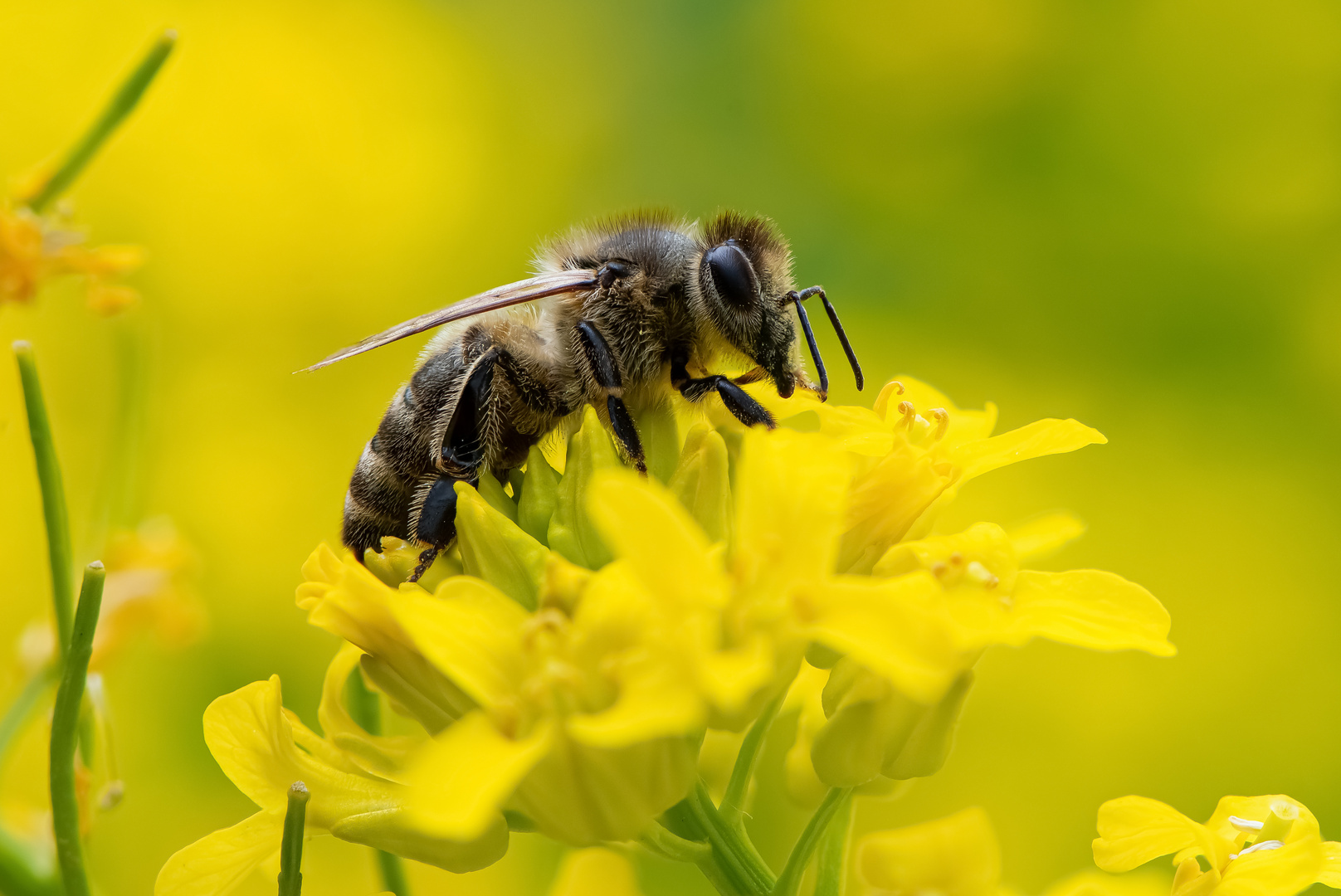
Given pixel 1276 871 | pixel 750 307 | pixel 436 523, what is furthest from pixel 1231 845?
pixel 436 523

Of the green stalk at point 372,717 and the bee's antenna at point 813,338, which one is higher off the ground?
the bee's antenna at point 813,338

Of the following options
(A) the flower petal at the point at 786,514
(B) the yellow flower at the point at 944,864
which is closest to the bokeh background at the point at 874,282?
(B) the yellow flower at the point at 944,864

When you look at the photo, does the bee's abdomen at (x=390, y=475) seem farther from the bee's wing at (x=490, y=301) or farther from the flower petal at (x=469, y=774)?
the flower petal at (x=469, y=774)

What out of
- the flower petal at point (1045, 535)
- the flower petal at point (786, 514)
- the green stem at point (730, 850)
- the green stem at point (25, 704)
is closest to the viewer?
the flower petal at point (786, 514)

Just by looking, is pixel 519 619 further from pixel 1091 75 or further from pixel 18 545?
pixel 1091 75

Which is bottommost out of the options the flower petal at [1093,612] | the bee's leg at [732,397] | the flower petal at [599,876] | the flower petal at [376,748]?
the flower petal at [599,876]

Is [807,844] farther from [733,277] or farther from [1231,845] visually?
[733,277]
